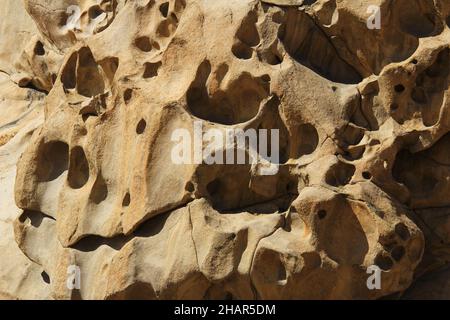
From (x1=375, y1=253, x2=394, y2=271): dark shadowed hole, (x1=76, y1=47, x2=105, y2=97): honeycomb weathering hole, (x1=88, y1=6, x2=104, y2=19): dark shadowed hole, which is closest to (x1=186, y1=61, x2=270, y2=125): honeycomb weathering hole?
(x1=76, y1=47, x2=105, y2=97): honeycomb weathering hole

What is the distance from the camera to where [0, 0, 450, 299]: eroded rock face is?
498 cm

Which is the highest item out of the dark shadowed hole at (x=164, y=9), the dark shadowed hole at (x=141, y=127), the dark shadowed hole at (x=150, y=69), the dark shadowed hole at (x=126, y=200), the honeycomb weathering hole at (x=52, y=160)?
the dark shadowed hole at (x=164, y=9)

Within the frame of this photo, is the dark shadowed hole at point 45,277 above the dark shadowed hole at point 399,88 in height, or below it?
below

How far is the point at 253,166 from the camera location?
203 inches

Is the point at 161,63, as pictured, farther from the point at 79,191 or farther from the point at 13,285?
the point at 13,285

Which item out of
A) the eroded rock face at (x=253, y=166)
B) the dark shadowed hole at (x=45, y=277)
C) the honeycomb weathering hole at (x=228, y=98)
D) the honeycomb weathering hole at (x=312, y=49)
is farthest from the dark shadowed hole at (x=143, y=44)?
the dark shadowed hole at (x=45, y=277)

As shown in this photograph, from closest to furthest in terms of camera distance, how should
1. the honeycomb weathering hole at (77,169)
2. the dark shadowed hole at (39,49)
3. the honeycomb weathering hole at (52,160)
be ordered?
1. the honeycomb weathering hole at (77,169)
2. the honeycomb weathering hole at (52,160)
3. the dark shadowed hole at (39,49)

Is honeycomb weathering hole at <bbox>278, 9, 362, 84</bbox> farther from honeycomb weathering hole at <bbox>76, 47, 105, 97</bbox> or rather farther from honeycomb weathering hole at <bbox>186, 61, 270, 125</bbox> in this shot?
honeycomb weathering hole at <bbox>76, 47, 105, 97</bbox>

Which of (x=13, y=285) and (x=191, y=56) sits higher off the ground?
(x=191, y=56)

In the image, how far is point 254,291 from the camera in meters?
5.02

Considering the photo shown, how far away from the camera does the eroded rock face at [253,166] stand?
4977 mm

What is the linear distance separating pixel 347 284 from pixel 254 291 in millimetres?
377

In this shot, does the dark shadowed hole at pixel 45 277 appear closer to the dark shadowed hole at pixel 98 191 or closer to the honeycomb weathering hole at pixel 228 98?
the dark shadowed hole at pixel 98 191

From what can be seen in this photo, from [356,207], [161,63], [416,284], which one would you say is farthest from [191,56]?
[416,284]
